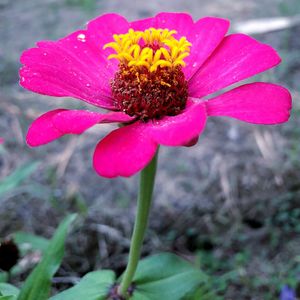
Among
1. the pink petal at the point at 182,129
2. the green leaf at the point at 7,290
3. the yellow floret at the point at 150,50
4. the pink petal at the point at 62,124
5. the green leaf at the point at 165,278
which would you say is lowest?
the green leaf at the point at 165,278

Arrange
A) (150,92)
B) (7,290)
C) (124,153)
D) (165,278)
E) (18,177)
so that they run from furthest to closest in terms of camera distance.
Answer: (18,177), (165,278), (7,290), (150,92), (124,153)

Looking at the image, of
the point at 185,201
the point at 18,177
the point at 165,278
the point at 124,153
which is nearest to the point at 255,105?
the point at 124,153

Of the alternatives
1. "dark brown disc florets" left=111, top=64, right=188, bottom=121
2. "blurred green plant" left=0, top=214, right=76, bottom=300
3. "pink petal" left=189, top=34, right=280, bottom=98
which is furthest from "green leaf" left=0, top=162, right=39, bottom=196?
"pink petal" left=189, top=34, right=280, bottom=98

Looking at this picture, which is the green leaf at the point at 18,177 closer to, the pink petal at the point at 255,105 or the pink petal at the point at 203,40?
the pink petal at the point at 203,40

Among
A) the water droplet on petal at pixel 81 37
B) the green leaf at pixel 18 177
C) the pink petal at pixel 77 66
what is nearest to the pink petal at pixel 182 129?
the pink petal at pixel 77 66

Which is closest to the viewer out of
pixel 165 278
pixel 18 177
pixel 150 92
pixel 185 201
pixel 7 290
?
pixel 150 92

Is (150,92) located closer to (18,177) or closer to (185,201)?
(18,177)
